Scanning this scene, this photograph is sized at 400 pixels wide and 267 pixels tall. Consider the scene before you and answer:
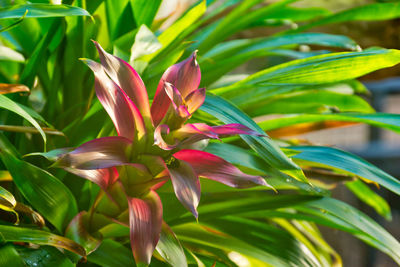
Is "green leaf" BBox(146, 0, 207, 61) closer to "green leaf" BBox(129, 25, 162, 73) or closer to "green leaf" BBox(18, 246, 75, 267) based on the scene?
"green leaf" BBox(129, 25, 162, 73)

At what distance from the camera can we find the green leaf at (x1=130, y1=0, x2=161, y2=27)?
2.01ft

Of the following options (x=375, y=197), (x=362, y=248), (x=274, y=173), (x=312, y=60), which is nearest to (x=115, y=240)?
(x=274, y=173)

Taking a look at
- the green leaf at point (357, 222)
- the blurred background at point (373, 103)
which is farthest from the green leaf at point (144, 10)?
the blurred background at point (373, 103)

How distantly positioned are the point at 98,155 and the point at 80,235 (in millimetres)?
103

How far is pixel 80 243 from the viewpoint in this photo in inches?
17.1

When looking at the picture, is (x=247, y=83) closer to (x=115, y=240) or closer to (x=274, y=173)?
(x=274, y=173)

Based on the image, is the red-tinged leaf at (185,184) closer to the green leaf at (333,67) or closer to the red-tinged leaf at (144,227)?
the red-tinged leaf at (144,227)

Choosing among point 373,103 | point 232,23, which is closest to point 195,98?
point 232,23

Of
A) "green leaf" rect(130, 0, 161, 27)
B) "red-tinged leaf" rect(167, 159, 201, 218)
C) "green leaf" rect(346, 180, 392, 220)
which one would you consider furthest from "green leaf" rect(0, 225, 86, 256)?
"green leaf" rect(346, 180, 392, 220)

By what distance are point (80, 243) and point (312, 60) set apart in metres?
0.32

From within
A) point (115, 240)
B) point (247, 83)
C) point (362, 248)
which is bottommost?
point (115, 240)

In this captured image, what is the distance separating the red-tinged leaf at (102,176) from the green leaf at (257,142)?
0.11 meters

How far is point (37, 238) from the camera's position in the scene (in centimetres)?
40

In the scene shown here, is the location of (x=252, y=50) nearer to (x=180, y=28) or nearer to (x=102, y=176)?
(x=180, y=28)
